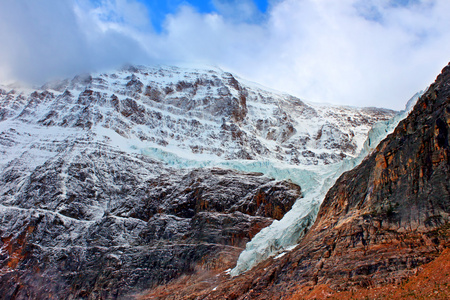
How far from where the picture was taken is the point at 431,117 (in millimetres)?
40219

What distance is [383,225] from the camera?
119 ft

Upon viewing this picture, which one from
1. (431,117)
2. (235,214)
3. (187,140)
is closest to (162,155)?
(187,140)

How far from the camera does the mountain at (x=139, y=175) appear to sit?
221 feet

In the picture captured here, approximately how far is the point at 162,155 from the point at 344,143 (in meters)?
58.5

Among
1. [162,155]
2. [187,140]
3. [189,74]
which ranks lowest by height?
[162,155]

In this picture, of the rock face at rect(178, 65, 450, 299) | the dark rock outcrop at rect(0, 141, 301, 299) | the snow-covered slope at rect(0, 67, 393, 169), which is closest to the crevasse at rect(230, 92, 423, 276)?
the dark rock outcrop at rect(0, 141, 301, 299)

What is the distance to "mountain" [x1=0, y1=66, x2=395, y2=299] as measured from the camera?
67250 millimetres

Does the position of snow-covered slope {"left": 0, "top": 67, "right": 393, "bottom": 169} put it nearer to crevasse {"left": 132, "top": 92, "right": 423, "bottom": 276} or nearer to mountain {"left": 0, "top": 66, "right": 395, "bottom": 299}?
mountain {"left": 0, "top": 66, "right": 395, "bottom": 299}

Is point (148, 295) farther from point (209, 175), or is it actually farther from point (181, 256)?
point (209, 175)

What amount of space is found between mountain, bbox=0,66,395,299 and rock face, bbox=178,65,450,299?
70.5 ft

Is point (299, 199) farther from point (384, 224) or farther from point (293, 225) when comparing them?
point (384, 224)

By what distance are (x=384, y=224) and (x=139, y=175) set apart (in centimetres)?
6353

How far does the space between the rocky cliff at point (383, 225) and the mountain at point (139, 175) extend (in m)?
21.7

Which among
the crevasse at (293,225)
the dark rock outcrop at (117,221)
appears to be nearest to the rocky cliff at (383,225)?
the crevasse at (293,225)
